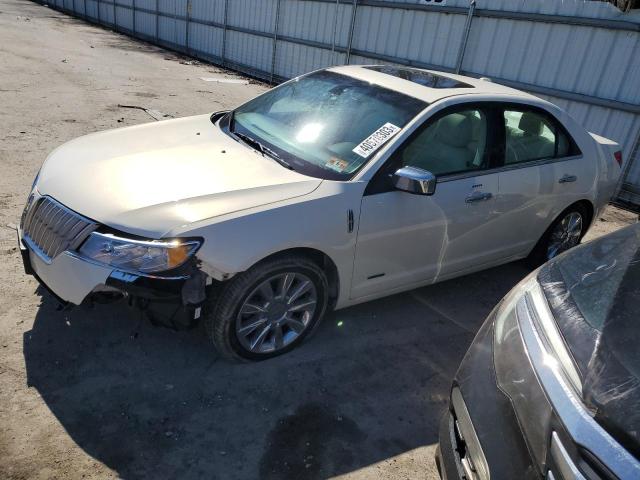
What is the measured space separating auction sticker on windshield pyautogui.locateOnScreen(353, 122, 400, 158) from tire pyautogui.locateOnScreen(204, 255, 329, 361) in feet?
2.63

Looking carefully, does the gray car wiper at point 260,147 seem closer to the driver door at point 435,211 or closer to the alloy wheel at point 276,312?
the driver door at point 435,211

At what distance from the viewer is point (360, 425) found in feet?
9.46

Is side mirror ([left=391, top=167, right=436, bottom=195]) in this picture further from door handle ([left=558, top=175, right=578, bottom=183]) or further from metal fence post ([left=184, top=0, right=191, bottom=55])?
metal fence post ([left=184, top=0, right=191, bottom=55])

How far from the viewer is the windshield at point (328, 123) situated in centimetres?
333

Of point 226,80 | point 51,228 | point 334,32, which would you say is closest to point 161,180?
point 51,228

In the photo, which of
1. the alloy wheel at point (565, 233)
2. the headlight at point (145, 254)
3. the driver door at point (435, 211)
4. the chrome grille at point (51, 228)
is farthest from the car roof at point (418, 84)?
the chrome grille at point (51, 228)

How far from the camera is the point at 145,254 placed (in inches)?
105

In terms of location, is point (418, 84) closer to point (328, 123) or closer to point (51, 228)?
point (328, 123)

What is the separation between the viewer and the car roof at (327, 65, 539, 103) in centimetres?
370

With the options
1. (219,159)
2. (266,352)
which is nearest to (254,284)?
(266,352)

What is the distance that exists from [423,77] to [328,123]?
1090 millimetres

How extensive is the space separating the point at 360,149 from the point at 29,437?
2431 mm

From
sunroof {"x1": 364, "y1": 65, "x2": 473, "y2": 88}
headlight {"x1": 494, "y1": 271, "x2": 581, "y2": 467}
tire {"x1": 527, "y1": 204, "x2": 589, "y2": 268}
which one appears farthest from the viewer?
tire {"x1": 527, "y1": 204, "x2": 589, "y2": 268}

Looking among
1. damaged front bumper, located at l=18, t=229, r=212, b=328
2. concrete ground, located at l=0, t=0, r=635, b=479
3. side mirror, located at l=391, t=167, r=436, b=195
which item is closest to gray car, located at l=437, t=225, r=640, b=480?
concrete ground, located at l=0, t=0, r=635, b=479
